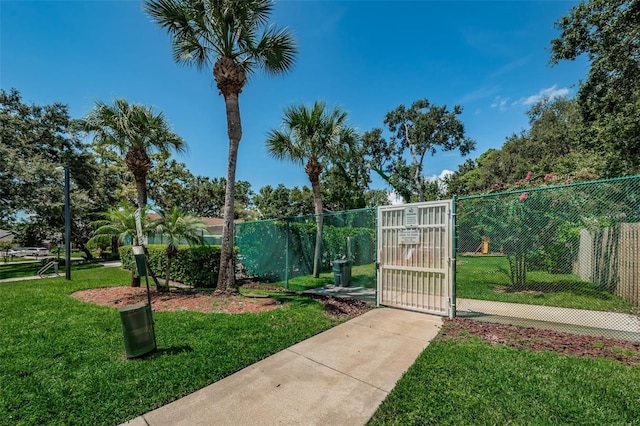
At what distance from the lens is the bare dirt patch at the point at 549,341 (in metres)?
3.63

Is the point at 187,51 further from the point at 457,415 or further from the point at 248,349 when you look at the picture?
the point at 457,415

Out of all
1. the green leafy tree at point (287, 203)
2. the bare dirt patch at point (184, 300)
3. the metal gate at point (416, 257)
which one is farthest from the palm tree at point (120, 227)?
the green leafy tree at point (287, 203)

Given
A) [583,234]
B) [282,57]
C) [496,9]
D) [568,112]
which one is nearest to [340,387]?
[282,57]

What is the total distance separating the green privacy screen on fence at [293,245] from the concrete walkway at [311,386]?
472cm

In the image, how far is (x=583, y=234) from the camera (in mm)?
7406

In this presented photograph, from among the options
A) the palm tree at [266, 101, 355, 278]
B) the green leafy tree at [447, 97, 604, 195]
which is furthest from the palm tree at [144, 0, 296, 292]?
the green leafy tree at [447, 97, 604, 195]

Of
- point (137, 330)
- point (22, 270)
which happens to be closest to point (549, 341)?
point (137, 330)

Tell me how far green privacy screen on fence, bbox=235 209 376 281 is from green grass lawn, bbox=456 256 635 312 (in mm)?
3502

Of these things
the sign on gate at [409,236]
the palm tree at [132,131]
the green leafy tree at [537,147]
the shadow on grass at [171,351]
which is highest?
the green leafy tree at [537,147]

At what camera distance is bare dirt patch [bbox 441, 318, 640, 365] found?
3.63 metres

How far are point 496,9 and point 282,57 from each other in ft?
21.7

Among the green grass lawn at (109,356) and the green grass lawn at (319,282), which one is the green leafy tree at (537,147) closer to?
the green grass lawn at (319,282)

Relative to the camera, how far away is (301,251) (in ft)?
32.4

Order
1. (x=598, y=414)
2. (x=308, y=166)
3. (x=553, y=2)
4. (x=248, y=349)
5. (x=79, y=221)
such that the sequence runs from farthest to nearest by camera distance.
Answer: (x=79, y=221) → (x=308, y=166) → (x=553, y=2) → (x=248, y=349) → (x=598, y=414)
